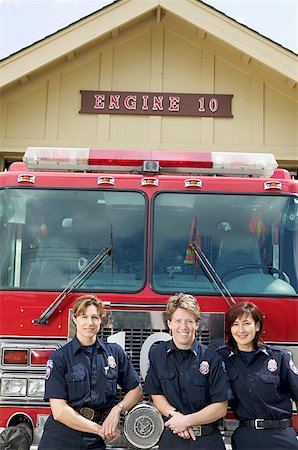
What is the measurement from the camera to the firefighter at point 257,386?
11.3 feet

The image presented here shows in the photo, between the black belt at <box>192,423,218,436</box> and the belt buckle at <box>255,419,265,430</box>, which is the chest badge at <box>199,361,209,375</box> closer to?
the black belt at <box>192,423,218,436</box>

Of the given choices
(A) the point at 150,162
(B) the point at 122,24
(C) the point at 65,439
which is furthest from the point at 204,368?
(B) the point at 122,24

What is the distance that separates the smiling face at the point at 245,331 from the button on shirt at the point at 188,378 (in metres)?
0.20

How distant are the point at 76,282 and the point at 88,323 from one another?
0.87m

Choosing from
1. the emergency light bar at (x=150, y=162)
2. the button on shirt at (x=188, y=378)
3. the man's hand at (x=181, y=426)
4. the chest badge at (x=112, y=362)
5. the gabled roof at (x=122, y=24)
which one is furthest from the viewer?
the gabled roof at (x=122, y=24)

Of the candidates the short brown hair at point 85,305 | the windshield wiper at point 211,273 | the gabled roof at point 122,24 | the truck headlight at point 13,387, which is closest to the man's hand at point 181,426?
the short brown hair at point 85,305

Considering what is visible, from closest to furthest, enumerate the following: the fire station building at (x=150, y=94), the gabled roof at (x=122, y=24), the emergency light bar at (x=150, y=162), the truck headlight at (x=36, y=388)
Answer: the truck headlight at (x=36, y=388) < the emergency light bar at (x=150, y=162) < the gabled roof at (x=122, y=24) < the fire station building at (x=150, y=94)

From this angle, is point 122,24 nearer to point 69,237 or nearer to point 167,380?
point 69,237

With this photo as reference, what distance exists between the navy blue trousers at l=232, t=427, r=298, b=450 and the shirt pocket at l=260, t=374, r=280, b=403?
18cm

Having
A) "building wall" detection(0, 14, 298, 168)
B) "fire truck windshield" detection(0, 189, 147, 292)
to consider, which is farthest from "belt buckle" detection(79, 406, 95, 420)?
"building wall" detection(0, 14, 298, 168)

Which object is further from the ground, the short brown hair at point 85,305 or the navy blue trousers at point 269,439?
the short brown hair at point 85,305

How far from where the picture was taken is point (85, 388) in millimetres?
3400

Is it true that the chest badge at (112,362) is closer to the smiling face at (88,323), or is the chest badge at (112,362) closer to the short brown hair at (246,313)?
the smiling face at (88,323)

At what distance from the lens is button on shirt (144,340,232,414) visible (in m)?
3.38
